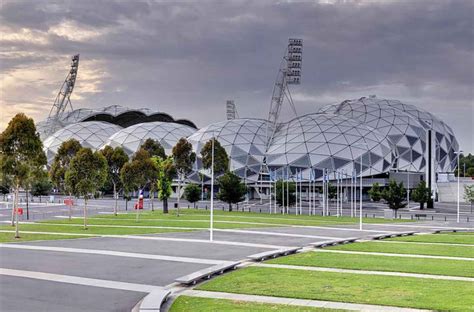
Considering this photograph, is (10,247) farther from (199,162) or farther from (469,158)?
(469,158)

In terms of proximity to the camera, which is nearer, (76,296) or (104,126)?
(76,296)

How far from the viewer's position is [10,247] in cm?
2591

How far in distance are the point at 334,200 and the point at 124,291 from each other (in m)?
81.3

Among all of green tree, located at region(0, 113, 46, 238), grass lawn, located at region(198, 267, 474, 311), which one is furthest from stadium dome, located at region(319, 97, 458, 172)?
grass lawn, located at region(198, 267, 474, 311)

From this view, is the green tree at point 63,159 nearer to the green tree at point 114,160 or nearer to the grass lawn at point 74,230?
the green tree at point 114,160

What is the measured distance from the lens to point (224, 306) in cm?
1345

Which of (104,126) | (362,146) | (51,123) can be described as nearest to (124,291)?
(362,146)

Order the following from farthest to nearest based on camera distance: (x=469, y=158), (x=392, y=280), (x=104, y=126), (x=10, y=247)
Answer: (x=469, y=158)
(x=104, y=126)
(x=10, y=247)
(x=392, y=280)

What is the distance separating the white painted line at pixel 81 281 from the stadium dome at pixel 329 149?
75.6 meters

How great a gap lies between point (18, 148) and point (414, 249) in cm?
2286

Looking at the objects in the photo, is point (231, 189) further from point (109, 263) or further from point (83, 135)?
point (83, 135)

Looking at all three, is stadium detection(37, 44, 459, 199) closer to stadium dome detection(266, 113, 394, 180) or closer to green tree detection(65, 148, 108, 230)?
stadium dome detection(266, 113, 394, 180)

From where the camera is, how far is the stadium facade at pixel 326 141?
97625 millimetres

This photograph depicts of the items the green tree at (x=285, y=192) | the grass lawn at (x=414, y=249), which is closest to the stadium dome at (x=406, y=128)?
the green tree at (x=285, y=192)
